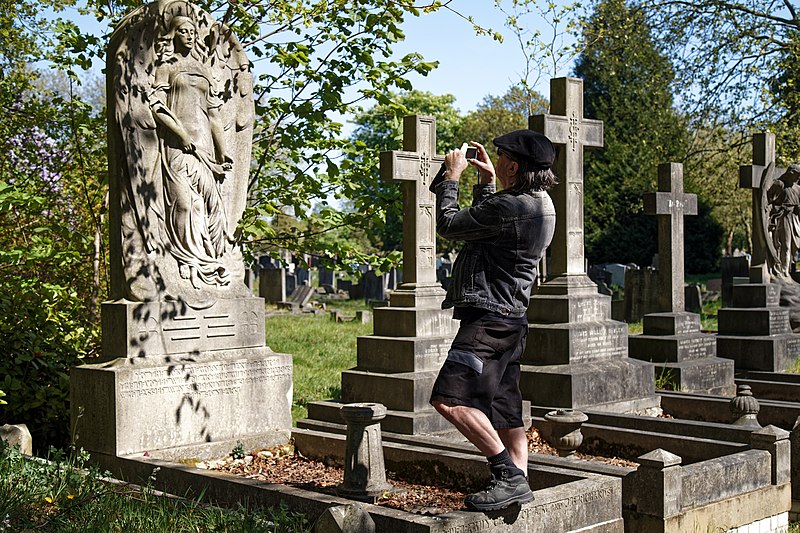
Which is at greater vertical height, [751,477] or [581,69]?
[581,69]

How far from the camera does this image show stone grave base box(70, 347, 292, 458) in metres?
7.28

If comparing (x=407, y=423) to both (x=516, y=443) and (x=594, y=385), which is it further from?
(x=516, y=443)

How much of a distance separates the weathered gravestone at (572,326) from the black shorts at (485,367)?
4540 mm

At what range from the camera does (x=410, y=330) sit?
9.77 meters

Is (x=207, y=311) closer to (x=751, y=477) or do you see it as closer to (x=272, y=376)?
(x=272, y=376)

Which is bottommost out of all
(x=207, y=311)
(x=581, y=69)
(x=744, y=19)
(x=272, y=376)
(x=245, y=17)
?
(x=272, y=376)

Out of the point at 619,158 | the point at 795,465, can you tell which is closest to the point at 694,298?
the point at 619,158

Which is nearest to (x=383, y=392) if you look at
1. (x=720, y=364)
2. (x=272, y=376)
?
(x=272, y=376)

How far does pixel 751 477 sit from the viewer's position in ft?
23.1

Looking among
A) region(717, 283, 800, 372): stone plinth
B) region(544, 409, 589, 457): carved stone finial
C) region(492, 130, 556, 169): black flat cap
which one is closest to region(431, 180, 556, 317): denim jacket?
region(492, 130, 556, 169): black flat cap

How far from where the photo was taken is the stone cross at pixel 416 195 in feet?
33.1

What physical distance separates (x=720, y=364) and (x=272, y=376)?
255 inches

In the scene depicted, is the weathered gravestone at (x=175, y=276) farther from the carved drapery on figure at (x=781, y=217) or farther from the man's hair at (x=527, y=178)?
the carved drapery on figure at (x=781, y=217)

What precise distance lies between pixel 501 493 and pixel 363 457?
1.44 m
